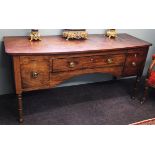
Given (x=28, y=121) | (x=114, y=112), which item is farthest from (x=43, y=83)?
(x=114, y=112)

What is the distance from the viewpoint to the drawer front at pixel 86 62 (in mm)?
1548

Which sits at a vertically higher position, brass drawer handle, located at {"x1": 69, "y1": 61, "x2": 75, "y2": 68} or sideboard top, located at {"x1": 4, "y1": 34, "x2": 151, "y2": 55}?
sideboard top, located at {"x1": 4, "y1": 34, "x2": 151, "y2": 55}

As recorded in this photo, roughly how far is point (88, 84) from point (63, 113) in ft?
1.97

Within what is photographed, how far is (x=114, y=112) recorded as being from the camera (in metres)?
1.87

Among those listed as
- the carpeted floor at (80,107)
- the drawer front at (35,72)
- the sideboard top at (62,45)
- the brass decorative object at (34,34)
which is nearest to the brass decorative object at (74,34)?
the sideboard top at (62,45)

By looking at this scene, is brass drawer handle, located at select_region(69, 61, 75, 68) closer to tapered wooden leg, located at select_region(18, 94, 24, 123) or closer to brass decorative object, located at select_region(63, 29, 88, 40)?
brass decorative object, located at select_region(63, 29, 88, 40)

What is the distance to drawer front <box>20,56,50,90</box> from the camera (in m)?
1.44

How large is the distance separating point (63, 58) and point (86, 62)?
0.68 feet

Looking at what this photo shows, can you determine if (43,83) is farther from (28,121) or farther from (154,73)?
(154,73)

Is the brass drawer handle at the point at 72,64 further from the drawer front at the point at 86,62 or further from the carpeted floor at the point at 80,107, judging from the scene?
the carpeted floor at the point at 80,107

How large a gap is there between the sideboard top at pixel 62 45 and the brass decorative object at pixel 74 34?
0.05m

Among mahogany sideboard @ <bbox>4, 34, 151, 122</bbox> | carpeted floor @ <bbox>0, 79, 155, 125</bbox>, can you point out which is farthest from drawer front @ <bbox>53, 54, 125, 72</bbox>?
carpeted floor @ <bbox>0, 79, 155, 125</bbox>

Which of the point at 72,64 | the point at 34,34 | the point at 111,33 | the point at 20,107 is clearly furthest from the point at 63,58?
the point at 111,33

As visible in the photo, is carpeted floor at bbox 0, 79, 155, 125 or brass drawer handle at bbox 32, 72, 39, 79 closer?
brass drawer handle at bbox 32, 72, 39, 79
